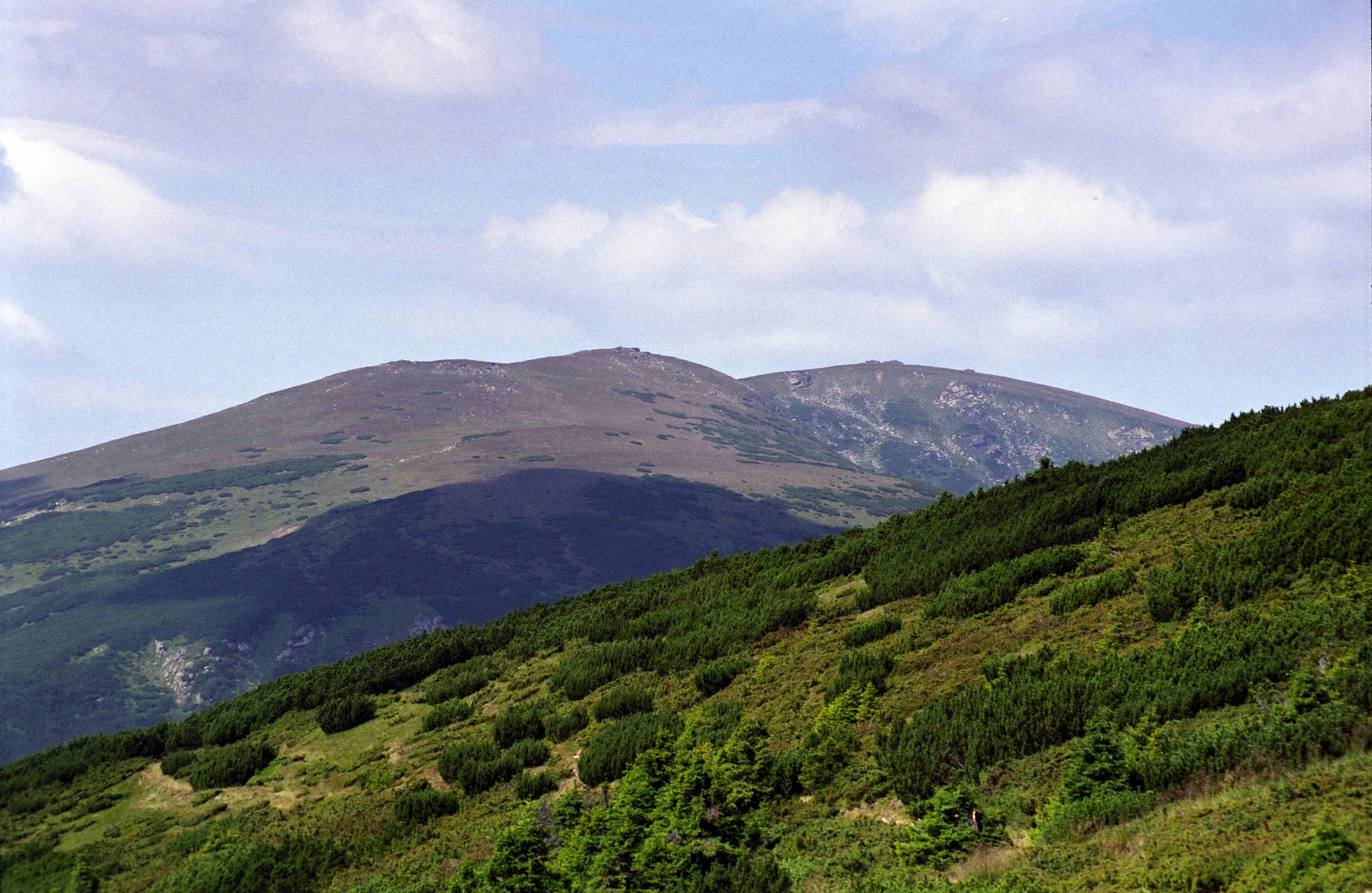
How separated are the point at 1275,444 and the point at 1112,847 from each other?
21.4m

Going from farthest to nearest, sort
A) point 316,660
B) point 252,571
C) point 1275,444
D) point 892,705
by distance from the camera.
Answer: point 252,571
point 316,660
point 1275,444
point 892,705

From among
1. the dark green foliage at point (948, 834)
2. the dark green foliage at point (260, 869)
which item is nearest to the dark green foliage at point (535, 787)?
the dark green foliage at point (260, 869)

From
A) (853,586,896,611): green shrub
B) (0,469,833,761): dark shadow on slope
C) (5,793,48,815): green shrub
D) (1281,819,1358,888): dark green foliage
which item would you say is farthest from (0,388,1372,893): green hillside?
(0,469,833,761): dark shadow on slope

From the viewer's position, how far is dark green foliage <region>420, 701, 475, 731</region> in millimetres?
25625

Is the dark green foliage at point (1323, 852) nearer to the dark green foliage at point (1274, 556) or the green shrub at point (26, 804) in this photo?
the dark green foliage at point (1274, 556)

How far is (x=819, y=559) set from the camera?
33.4 m

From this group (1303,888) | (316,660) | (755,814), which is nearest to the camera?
(1303,888)

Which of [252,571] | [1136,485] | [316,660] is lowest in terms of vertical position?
[316,660]

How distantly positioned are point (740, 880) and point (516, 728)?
11.8 meters

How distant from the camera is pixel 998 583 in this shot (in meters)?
23.3

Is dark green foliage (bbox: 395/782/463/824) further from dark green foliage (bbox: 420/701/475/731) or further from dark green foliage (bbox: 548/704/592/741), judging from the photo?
dark green foliage (bbox: 420/701/475/731)

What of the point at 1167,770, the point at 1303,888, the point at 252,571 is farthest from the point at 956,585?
the point at 252,571

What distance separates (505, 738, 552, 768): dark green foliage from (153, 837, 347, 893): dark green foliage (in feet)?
14.0

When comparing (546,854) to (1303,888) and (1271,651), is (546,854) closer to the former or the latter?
(1303,888)
